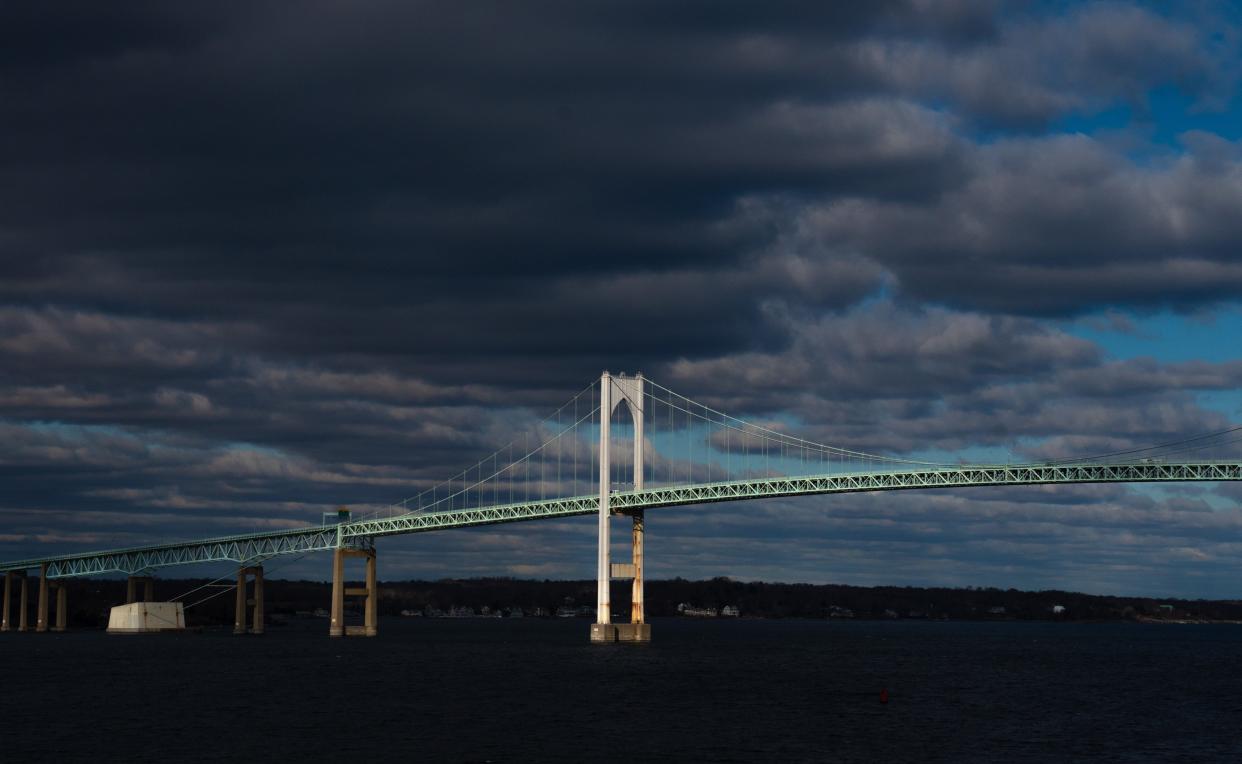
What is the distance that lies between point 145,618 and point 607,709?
12035 centimetres

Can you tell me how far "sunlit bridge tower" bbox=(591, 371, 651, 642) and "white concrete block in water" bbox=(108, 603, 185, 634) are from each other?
7764 cm

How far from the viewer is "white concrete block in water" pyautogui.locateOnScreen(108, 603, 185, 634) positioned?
162375 mm

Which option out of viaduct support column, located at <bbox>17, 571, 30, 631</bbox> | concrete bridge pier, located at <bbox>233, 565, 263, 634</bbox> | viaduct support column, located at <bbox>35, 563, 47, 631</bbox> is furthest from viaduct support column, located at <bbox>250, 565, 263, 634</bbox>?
viaduct support column, located at <bbox>17, 571, 30, 631</bbox>

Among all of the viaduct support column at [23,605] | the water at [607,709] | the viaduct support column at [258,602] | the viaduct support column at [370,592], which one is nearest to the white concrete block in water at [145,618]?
the viaduct support column at [258,602]

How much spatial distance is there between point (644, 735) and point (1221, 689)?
137ft

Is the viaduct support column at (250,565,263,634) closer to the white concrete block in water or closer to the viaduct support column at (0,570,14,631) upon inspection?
the white concrete block in water

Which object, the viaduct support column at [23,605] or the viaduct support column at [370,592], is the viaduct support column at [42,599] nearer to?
the viaduct support column at [23,605]

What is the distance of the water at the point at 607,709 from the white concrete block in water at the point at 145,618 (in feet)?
213

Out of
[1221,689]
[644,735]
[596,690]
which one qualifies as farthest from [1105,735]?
[1221,689]

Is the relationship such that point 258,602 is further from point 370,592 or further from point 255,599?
point 370,592

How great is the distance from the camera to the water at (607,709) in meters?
44.7

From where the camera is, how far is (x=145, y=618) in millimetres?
163250

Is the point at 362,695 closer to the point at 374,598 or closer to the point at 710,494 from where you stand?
the point at 710,494

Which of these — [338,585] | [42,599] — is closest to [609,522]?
[338,585]
